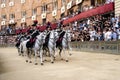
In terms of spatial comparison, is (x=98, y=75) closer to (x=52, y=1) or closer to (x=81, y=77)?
(x=81, y=77)

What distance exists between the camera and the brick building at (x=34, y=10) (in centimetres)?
4978

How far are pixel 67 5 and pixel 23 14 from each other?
64.0 ft

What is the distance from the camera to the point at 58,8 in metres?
55.3

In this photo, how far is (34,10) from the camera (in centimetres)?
6406

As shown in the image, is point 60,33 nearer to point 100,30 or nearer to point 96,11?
point 100,30

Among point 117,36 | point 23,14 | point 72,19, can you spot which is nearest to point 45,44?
point 117,36

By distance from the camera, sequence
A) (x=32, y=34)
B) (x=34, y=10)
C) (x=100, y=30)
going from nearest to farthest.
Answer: (x=32, y=34)
(x=100, y=30)
(x=34, y=10)

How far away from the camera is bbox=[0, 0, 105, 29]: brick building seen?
163 feet

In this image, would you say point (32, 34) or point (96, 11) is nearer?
point (32, 34)

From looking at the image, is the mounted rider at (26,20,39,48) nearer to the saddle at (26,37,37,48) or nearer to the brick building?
the saddle at (26,37,37,48)

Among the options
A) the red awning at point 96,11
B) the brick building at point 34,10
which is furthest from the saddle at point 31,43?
the brick building at point 34,10

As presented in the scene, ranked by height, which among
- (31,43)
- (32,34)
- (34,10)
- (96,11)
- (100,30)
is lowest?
(31,43)

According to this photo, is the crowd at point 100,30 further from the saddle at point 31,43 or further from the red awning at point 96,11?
the saddle at point 31,43

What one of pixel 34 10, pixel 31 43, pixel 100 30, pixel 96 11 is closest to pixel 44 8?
pixel 34 10
